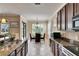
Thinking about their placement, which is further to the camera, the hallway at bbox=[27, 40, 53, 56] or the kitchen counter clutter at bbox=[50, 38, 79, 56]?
the hallway at bbox=[27, 40, 53, 56]

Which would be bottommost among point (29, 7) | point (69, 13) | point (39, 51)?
point (39, 51)

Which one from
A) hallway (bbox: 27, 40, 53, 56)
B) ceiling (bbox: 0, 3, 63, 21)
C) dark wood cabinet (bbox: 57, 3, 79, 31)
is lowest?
hallway (bbox: 27, 40, 53, 56)

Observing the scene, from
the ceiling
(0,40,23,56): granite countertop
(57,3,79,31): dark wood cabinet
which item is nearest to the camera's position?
(0,40,23,56): granite countertop

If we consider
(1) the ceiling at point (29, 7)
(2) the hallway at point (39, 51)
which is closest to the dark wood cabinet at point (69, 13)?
(1) the ceiling at point (29, 7)

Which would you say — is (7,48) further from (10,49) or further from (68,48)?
(68,48)

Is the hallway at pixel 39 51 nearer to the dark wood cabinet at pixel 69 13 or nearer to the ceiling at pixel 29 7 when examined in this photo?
the ceiling at pixel 29 7

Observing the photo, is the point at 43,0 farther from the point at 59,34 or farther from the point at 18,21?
the point at 18,21

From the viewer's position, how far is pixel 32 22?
14.4 metres

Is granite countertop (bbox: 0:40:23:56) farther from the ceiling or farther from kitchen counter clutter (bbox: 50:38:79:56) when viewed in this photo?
the ceiling

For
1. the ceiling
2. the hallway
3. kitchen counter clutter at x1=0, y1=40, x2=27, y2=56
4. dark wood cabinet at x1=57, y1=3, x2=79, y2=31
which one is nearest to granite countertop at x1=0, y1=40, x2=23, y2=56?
kitchen counter clutter at x1=0, y1=40, x2=27, y2=56

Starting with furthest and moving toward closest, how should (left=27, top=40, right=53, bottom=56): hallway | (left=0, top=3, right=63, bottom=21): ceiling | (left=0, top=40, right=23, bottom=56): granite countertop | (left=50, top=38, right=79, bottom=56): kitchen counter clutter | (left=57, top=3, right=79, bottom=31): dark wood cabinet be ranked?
(left=27, top=40, right=53, bottom=56): hallway
(left=0, top=3, right=63, bottom=21): ceiling
(left=57, top=3, right=79, bottom=31): dark wood cabinet
(left=50, top=38, right=79, bottom=56): kitchen counter clutter
(left=0, top=40, right=23, bottom=56): granite countertop

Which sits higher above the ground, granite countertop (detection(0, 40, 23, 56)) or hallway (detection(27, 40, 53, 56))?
granite countertop (detection(0, 40, 23, 56))

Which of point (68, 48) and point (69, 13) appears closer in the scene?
point (68, 48)

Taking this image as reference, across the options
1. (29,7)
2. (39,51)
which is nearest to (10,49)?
(29,7)
